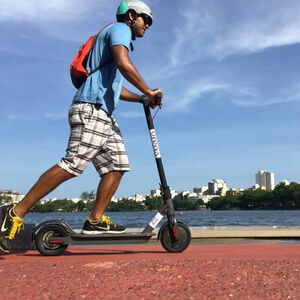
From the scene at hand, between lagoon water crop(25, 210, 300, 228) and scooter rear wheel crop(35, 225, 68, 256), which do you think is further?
lagoon water crop(25, 210, 300, 228)

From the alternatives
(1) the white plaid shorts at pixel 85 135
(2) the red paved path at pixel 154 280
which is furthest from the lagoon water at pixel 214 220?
(2) the red paved path at pixel 154 280

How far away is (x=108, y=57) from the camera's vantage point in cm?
374

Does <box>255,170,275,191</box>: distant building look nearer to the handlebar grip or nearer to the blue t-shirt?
the handlebar grip

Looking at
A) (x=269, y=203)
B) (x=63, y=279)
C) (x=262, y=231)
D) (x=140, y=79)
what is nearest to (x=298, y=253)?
(x=262, y=231)

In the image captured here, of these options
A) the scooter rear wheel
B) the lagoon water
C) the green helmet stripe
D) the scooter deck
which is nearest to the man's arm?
the green helmet stripe

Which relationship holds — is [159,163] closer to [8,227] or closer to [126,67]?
[126,67]

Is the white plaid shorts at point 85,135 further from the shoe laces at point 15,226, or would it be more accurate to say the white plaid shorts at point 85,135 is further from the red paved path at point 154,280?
the red paved path at point 154,280

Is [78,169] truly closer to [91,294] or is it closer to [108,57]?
[108,57]

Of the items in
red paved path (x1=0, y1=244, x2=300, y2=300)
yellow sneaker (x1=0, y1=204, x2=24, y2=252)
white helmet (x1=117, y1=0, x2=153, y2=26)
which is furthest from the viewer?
white helmet (x1=117, y1=0, x2=153, y2=26)

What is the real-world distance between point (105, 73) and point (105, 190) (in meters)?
1.04

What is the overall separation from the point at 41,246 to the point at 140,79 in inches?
65.2

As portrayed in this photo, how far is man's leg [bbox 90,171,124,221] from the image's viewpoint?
376cm

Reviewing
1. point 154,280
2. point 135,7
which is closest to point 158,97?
point 135,7

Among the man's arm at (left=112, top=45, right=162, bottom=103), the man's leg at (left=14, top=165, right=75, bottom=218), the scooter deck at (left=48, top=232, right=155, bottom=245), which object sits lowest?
the scooter deck at (left=48, top=232, right=155, bottom=245)
